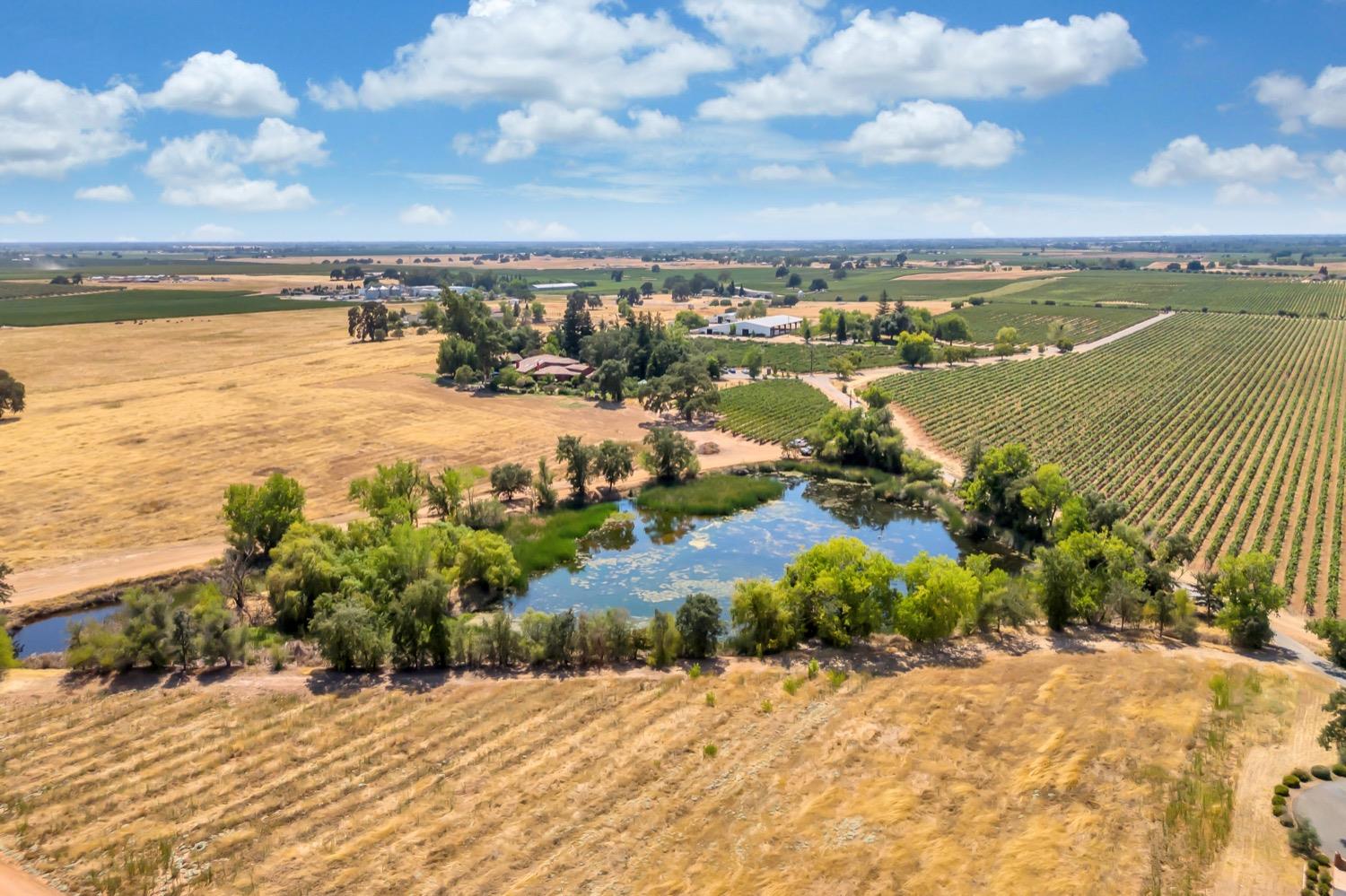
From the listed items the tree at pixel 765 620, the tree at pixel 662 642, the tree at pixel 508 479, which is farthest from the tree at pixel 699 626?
the tree at pixel 508 479

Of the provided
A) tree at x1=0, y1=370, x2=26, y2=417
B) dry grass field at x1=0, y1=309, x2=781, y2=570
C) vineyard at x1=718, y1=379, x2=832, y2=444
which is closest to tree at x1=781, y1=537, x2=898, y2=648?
dry grass field at x1=0, y1=309, x2=781, y2=570

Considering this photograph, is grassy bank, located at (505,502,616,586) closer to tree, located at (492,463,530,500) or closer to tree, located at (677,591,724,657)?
tree, located at (492,463,530,500)

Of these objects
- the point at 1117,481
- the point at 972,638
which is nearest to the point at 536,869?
the point at 972,638

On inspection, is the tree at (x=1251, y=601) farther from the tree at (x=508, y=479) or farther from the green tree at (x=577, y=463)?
the tree at (x=508, y=479)

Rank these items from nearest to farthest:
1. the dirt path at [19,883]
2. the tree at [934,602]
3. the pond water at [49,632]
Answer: the dirt path at [19,883], the tree at [934,602], the pond water at [49,632]

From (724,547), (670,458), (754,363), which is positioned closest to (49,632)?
(724,547)

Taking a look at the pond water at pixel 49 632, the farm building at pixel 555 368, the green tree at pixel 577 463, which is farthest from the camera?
the farm building at pixel 555 368
